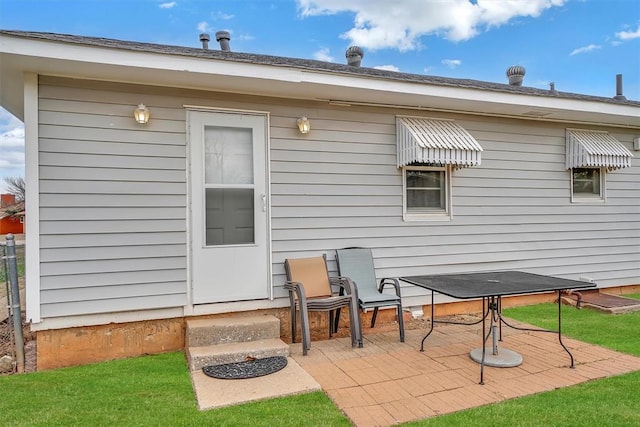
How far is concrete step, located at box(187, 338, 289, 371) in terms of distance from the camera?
3.40 metres

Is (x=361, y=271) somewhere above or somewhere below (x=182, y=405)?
above

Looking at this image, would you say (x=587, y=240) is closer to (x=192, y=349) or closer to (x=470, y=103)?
(x=470, y=103)

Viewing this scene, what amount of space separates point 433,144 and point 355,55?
9.87 ft

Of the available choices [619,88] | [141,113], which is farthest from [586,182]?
[141,113]

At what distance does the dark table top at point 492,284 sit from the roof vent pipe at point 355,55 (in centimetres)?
449

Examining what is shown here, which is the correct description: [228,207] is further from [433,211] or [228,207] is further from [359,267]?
[433,211]

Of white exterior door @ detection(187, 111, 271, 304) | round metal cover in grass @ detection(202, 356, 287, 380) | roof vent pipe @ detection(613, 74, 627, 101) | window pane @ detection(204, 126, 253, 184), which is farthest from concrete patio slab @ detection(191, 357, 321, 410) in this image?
roof vent pipe @ detection(613, 74, 627, 101)

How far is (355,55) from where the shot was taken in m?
6.86

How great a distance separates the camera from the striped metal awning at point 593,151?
5.77 meters

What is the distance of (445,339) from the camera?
168 inches

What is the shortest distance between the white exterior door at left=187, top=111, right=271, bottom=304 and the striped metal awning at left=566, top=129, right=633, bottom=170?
4.78 meters

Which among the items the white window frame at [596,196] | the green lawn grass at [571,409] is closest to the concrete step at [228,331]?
the green lawn grass at [571,409]

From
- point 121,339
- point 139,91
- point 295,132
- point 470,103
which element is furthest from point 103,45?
point 470,103

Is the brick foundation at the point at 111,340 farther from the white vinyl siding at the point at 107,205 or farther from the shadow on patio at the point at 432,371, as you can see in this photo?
the shadow on patio at the point at 432,371
